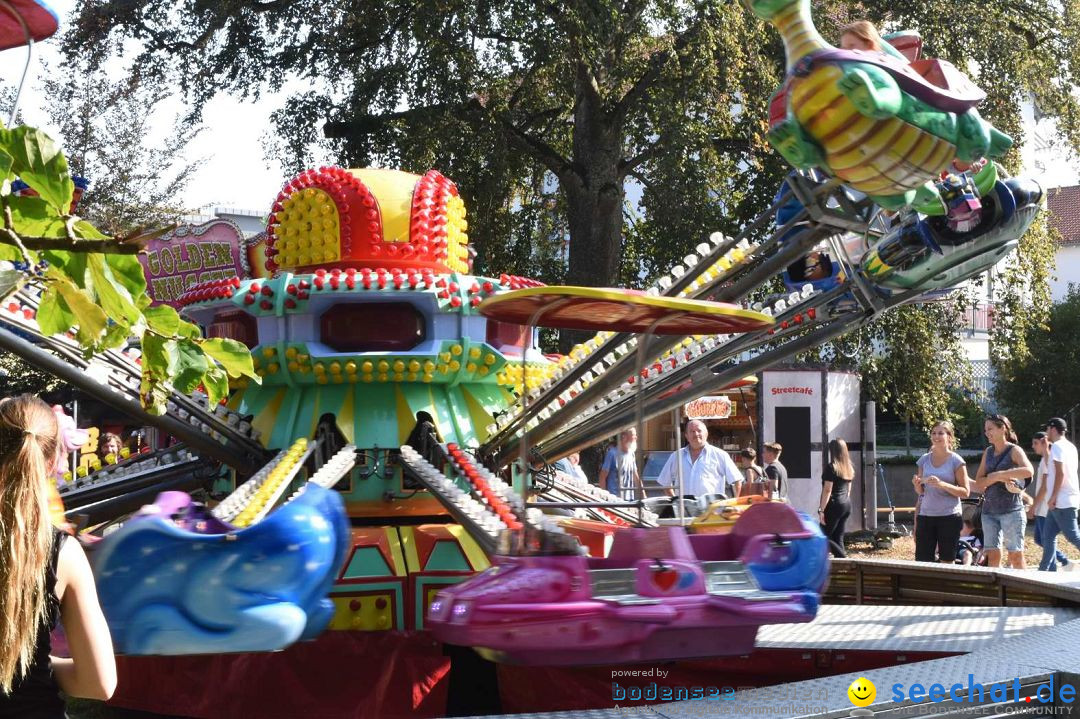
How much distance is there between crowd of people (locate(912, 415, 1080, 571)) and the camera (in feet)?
27.6

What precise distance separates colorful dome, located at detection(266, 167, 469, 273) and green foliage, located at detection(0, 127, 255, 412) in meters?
3.56

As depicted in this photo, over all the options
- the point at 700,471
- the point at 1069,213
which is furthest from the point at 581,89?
the point at 1069,213

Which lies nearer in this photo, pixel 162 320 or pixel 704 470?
pixel 162 320

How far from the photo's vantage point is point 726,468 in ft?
28.6

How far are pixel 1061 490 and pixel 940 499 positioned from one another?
1105 mm

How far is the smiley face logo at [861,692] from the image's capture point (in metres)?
2.80

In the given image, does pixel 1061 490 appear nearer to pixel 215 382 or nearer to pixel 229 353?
pixel 215 382

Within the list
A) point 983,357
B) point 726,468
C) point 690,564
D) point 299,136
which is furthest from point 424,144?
point 983,357

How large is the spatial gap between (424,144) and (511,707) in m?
8.70

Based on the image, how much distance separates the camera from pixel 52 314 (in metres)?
2.30

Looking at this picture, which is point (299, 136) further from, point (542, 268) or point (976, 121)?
point (976, 121)

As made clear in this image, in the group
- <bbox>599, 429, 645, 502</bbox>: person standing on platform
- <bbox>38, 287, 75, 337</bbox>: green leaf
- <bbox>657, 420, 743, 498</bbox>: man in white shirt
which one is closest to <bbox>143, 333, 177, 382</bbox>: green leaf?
<bbox>38, 287, 75, 337</bbox>: green leaf

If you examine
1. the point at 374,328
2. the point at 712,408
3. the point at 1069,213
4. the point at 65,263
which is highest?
the point at 1069,213

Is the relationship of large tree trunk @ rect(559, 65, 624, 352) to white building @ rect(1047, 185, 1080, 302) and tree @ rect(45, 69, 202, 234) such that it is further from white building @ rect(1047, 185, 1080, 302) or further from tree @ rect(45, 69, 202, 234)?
white building @ rect(1047, 185, 1080, 302)
